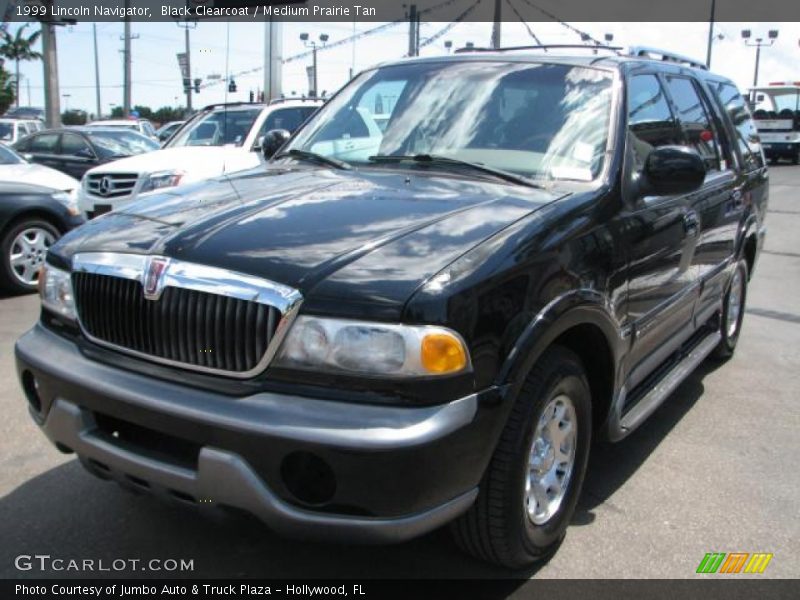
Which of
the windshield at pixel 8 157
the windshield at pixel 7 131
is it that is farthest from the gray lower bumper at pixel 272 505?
the windshield at pixel 7 131

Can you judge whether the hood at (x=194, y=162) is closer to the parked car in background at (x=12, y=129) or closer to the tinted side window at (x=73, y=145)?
the tinted side window at (x=73, y=145)

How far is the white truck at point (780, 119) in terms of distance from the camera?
29.1 meters

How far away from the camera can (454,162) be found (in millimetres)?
3475

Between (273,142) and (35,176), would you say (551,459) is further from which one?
(35,176)

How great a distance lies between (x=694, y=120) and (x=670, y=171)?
55.4 inches

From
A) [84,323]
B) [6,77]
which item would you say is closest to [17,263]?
[84,323]

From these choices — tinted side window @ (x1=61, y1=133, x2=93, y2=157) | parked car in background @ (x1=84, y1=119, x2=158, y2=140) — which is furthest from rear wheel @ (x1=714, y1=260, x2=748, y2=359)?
parked car in background @ (x1=84, y1=119, x2=158, y2=140)

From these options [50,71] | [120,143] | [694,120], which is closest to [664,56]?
[694,120]

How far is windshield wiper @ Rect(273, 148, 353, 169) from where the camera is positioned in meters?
3.74

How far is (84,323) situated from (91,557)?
90 cm

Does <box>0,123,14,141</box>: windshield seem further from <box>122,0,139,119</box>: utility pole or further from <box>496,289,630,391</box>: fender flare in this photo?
<box>496,289,630,391</box>: fender flare

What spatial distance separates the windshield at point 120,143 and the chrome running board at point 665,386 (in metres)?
10.1

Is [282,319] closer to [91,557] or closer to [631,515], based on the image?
[91,557]

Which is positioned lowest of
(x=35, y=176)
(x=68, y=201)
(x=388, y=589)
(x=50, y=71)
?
(x=388, y=589)
